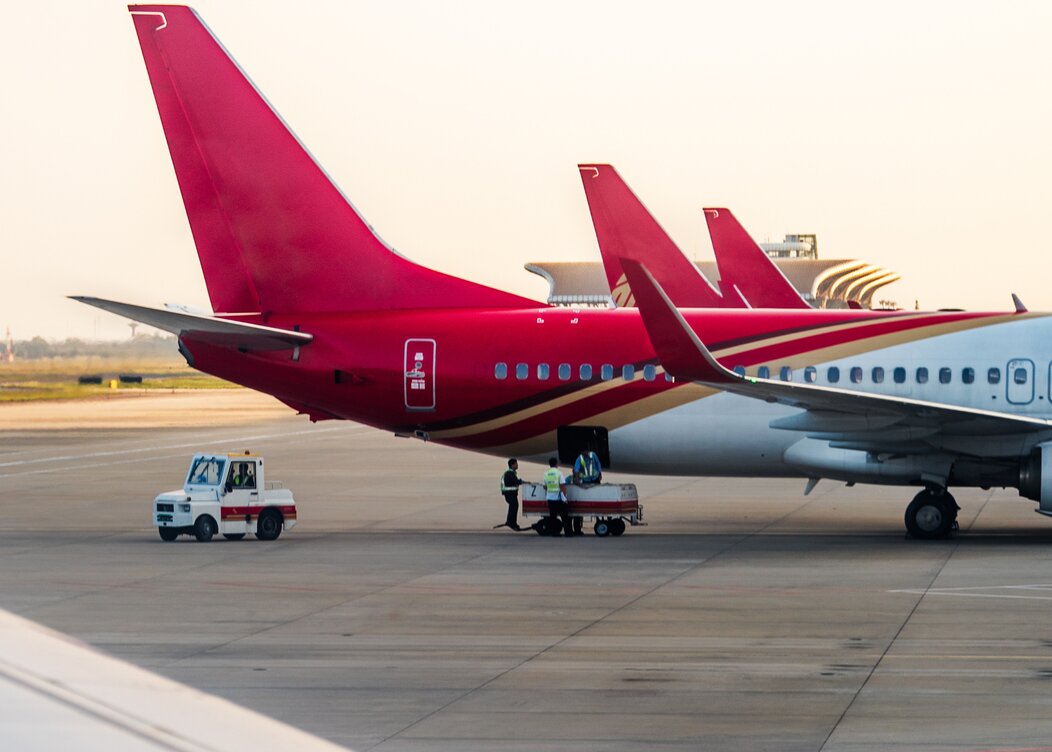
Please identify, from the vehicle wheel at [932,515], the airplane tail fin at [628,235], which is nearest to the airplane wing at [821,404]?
the vehicle wheel at [932,515]

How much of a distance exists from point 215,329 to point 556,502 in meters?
6.82

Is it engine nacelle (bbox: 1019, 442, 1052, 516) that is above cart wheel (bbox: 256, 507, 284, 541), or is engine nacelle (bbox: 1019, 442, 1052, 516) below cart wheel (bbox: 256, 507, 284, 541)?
above

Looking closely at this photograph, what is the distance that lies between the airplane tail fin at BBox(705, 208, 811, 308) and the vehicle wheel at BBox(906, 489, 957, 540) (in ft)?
69.1

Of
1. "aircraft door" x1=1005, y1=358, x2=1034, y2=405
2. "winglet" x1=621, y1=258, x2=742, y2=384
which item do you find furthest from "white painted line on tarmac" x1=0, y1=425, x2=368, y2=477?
"aircraft door" x1=1005, y1=358, x2=1034, y2=405

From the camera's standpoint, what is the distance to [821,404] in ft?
84.4

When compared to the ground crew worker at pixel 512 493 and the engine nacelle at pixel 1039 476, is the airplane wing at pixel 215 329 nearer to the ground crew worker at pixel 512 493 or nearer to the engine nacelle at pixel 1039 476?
the ground crew worker at pixel 512 493

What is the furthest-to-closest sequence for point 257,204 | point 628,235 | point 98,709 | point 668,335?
point 628,235 → point 257,204 → point 668,335 → point 98,709

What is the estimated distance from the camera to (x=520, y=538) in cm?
2766

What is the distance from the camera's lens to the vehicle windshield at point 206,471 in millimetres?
26922

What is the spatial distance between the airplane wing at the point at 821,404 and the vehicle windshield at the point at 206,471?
7.93 m

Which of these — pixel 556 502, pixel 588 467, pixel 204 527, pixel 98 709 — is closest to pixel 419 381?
pixel 556 502

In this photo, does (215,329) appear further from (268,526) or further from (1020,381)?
(1020,381)

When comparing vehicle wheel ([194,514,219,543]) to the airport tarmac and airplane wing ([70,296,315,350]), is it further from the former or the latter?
airplane wing ([70,296,315,350])

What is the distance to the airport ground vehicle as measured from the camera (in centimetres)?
2783
